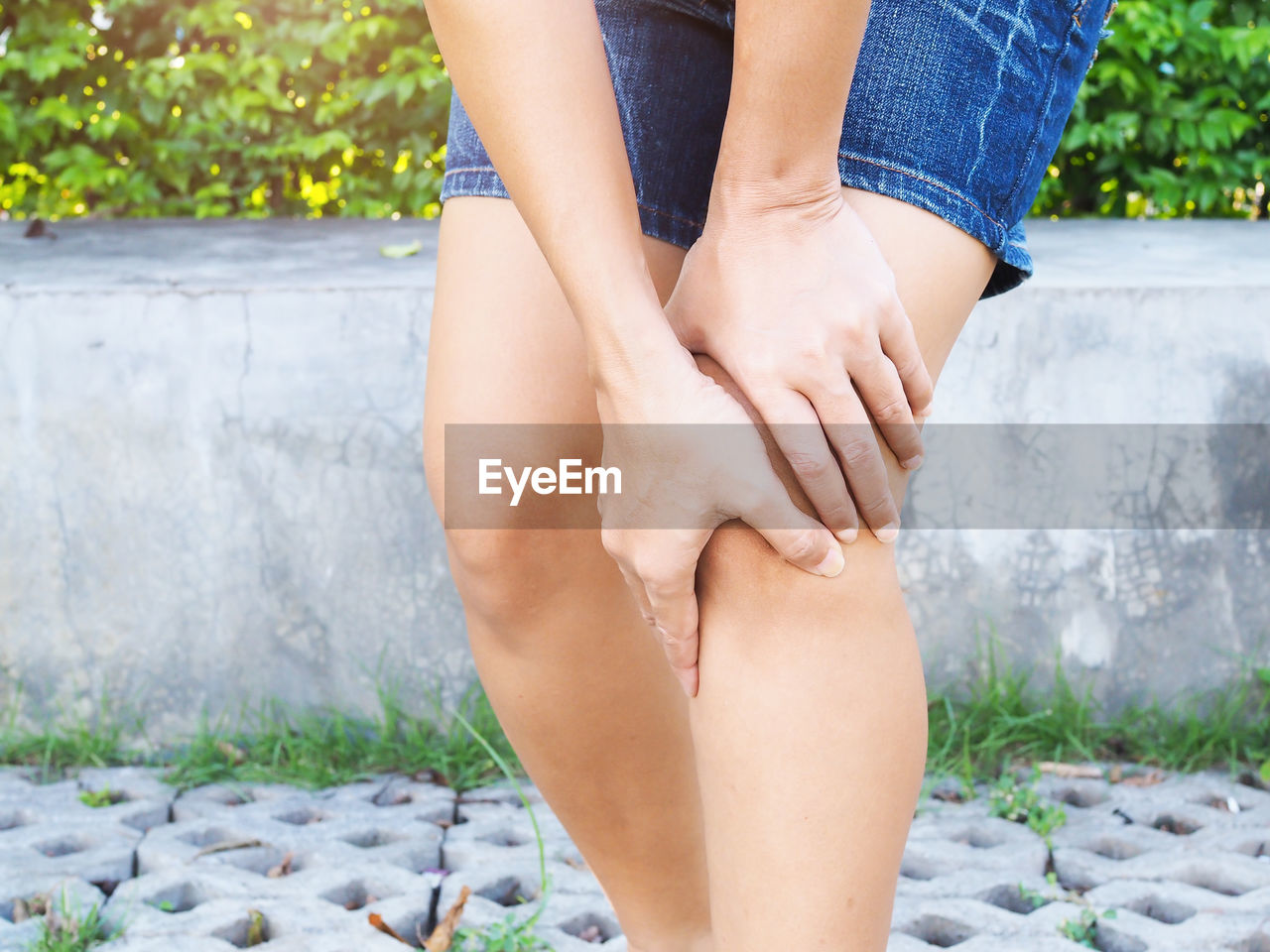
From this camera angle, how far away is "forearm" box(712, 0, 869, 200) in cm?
76

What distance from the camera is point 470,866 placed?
171cm

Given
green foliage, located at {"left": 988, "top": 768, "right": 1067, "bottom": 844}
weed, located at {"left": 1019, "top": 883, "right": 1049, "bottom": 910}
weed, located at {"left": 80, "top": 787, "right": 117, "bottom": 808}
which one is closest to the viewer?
weed, located at {"left": 1019, "top": 883, "right": 1049, "bottom": 910}

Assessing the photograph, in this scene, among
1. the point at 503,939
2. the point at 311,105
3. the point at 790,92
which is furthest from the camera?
the point at 311,105

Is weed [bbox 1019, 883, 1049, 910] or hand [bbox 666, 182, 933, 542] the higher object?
hand [bbox 666, 182, 933, 542]

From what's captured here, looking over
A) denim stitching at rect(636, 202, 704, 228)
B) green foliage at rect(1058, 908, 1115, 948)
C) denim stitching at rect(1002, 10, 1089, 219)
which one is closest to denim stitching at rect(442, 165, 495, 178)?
denim stitching at rect(636, 202, 704, 228)

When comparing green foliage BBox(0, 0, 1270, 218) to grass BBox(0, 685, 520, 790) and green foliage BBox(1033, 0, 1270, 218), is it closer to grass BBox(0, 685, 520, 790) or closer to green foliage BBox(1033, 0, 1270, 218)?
green foliage BBox(1033, 0, 1270, 218)

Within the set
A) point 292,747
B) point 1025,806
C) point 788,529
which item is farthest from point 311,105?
point 788,529

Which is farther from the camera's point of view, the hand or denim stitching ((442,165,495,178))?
denim stitching ((442,165,495,178))

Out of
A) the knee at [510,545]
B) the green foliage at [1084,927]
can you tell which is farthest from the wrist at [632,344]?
the green foliage at [1084,927]

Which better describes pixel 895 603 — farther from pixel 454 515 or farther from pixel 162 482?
pixel 162 482

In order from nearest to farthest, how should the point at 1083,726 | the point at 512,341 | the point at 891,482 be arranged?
the point at 891,482, the point at 512,341, the point at 1083,726

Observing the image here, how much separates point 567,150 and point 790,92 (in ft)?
0.55

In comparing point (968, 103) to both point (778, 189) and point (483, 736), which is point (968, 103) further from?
point (483, 736)

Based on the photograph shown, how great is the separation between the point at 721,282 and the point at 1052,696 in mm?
1506
